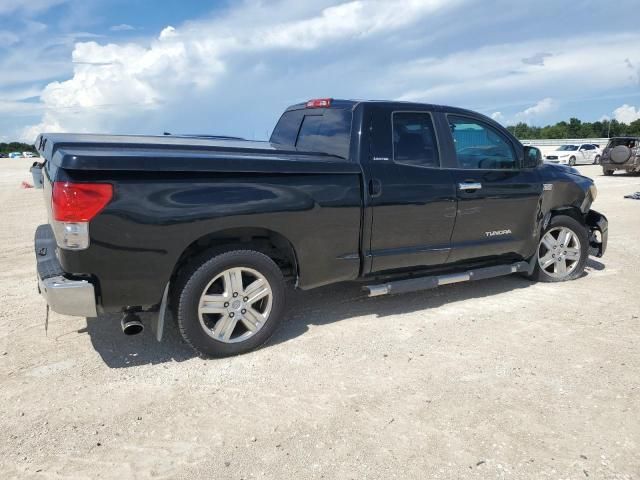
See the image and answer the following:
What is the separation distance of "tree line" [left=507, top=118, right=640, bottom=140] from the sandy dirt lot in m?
88.7

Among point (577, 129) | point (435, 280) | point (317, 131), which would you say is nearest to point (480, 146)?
point (435, 280)

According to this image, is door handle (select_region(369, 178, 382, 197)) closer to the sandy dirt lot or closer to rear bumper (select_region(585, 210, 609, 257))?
the sandy dirt lot

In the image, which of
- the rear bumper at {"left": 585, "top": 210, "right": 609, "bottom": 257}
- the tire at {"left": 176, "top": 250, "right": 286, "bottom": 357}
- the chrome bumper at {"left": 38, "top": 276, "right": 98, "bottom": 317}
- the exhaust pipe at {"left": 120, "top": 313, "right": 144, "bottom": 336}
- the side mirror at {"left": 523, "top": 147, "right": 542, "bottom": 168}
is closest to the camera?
the chrome bumper at {"left": 38, "top": 276, "right": 98, "bottom": 317}

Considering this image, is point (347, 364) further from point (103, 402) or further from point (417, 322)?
point (103, 402)

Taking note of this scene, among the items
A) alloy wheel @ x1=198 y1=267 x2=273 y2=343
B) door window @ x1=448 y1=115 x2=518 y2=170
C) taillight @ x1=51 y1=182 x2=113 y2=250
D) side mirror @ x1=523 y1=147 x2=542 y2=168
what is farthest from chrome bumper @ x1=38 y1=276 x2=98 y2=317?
side mirror @ x1=523 y1=147 x2=542 y2=168

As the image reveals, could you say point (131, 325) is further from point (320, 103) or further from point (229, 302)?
point (320, 103)

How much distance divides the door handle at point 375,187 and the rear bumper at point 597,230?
3228mm

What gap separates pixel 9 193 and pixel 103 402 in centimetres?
A: 1586

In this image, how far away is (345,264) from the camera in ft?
13.9

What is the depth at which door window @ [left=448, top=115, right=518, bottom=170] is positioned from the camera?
4875 mm

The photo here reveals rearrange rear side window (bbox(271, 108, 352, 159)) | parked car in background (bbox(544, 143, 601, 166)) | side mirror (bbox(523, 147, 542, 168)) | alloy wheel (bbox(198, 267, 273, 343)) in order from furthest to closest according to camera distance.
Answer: parked car in background (bbox(544, 143, 601, 166)), side mirror (bbox(523, 147, 542, 168)), rear side window (bbox(271, 108, 352, 159)), alloy wheel (bbox(198, 267, 273, 343))

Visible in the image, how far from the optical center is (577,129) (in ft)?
301

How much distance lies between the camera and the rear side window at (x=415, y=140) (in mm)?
4496

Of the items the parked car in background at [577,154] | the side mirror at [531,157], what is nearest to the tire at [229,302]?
the side mirror at [531,157]
